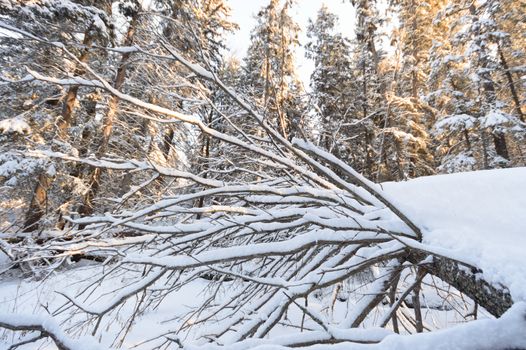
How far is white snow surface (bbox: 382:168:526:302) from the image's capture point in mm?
1135

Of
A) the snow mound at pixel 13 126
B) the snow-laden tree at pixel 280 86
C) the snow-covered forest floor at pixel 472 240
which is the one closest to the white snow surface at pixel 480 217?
the snow-covered forest floor at pixel 472 240

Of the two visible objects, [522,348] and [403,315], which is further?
[403,315]

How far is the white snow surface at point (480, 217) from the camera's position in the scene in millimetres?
1135

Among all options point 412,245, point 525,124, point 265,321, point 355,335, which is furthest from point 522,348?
point 525,124

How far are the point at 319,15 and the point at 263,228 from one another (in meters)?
19.6

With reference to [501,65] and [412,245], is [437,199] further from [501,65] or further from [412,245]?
[501,65]

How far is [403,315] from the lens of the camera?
2.66m

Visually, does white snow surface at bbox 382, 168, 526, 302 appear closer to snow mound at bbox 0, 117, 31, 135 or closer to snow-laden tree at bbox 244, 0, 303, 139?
snow-laden tree at bbox 244, 0, 303, 139

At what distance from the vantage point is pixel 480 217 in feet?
5.08

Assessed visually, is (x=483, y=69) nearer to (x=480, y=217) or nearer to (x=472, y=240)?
(x=480, y=217)

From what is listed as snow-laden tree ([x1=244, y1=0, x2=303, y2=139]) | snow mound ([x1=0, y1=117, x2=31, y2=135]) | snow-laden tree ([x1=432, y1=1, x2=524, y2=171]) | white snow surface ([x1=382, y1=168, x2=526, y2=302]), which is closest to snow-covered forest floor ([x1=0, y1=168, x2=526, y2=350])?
white snow surface ([x1=382, y1=168, x2=526, y2=302])

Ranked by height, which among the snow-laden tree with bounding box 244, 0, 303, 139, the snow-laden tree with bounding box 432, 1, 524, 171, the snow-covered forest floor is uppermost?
the snow-laden tree with bounding box 432, 1, 524, 171

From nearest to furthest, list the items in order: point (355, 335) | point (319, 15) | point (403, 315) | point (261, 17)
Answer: point (355, 335) < point (403, 315) < point (261, 17) < point (319, 15)

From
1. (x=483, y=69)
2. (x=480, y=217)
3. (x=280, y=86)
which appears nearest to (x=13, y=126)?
(x=280, y=86)
